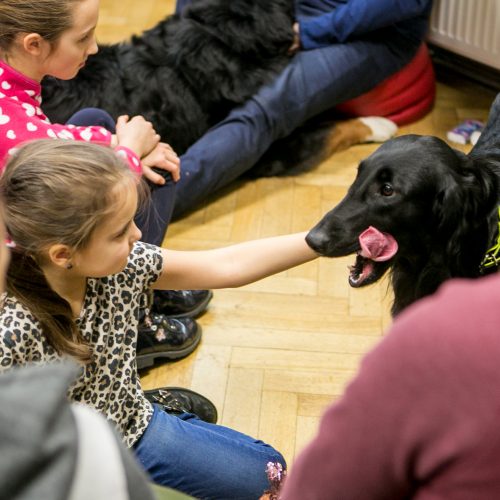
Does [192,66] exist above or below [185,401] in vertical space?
above

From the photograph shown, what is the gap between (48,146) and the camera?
1183 mm

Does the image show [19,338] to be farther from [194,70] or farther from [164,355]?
[194,70]

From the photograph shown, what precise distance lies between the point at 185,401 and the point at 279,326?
402 mm

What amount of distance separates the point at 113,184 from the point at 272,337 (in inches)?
34.6

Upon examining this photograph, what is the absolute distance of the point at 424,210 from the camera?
1.43 meters

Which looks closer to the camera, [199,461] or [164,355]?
[199,461]

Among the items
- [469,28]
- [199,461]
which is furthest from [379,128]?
[199,461]

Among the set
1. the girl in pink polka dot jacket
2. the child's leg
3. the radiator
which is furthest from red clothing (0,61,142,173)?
the radiator

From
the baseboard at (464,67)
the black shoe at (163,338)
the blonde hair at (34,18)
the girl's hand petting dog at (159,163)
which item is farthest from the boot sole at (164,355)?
the baseboard at (464,67)

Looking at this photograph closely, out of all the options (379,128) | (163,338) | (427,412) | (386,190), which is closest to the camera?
(427,412)

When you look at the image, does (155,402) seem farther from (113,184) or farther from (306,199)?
(306,199)

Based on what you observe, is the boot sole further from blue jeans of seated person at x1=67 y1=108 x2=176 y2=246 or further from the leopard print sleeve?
the leopard print sleeve

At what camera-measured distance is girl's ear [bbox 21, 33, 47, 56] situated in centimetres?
154

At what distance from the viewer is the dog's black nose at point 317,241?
1462mm
